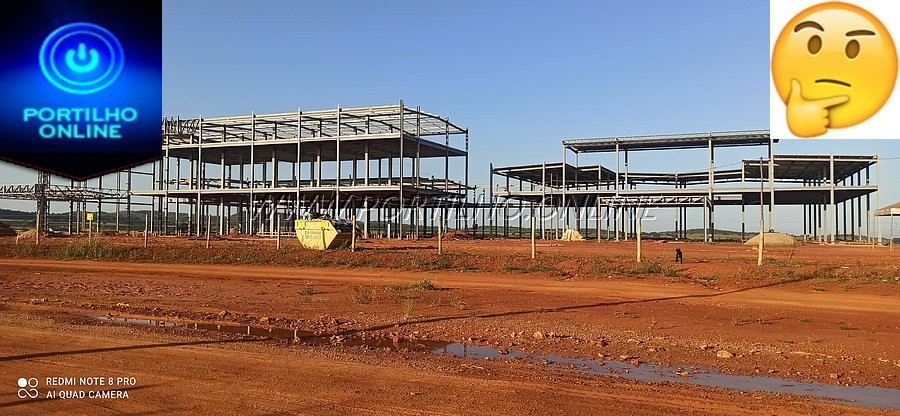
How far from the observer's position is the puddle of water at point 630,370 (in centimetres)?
746

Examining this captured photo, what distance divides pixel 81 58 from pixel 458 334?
705 cm

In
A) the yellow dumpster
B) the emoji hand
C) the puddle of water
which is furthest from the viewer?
the yellow dumpster

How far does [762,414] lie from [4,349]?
9.35 m

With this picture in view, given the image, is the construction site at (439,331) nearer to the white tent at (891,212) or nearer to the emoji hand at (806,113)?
the emoji hand at (806,113)

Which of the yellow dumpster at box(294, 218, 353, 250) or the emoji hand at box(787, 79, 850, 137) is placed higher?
the emoji hand at box(787, 79, 850, 137)

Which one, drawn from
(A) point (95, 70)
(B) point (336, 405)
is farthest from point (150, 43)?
(B) point (336, 405)

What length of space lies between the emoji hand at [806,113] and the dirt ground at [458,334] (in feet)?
10.4

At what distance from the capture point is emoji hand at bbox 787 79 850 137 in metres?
8.27

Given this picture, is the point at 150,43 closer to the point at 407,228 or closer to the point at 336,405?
the point at 336,405

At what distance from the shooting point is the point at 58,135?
8.30 metres

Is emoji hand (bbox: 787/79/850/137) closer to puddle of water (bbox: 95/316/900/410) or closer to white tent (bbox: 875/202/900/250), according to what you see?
puddle of water (bbox: 95/316/900/410)

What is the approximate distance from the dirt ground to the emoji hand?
3169mm

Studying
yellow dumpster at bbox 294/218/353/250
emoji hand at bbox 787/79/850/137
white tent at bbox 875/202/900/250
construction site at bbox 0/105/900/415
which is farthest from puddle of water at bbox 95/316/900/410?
white tent at bbox 875/202/900/250

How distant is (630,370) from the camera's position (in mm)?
8672
